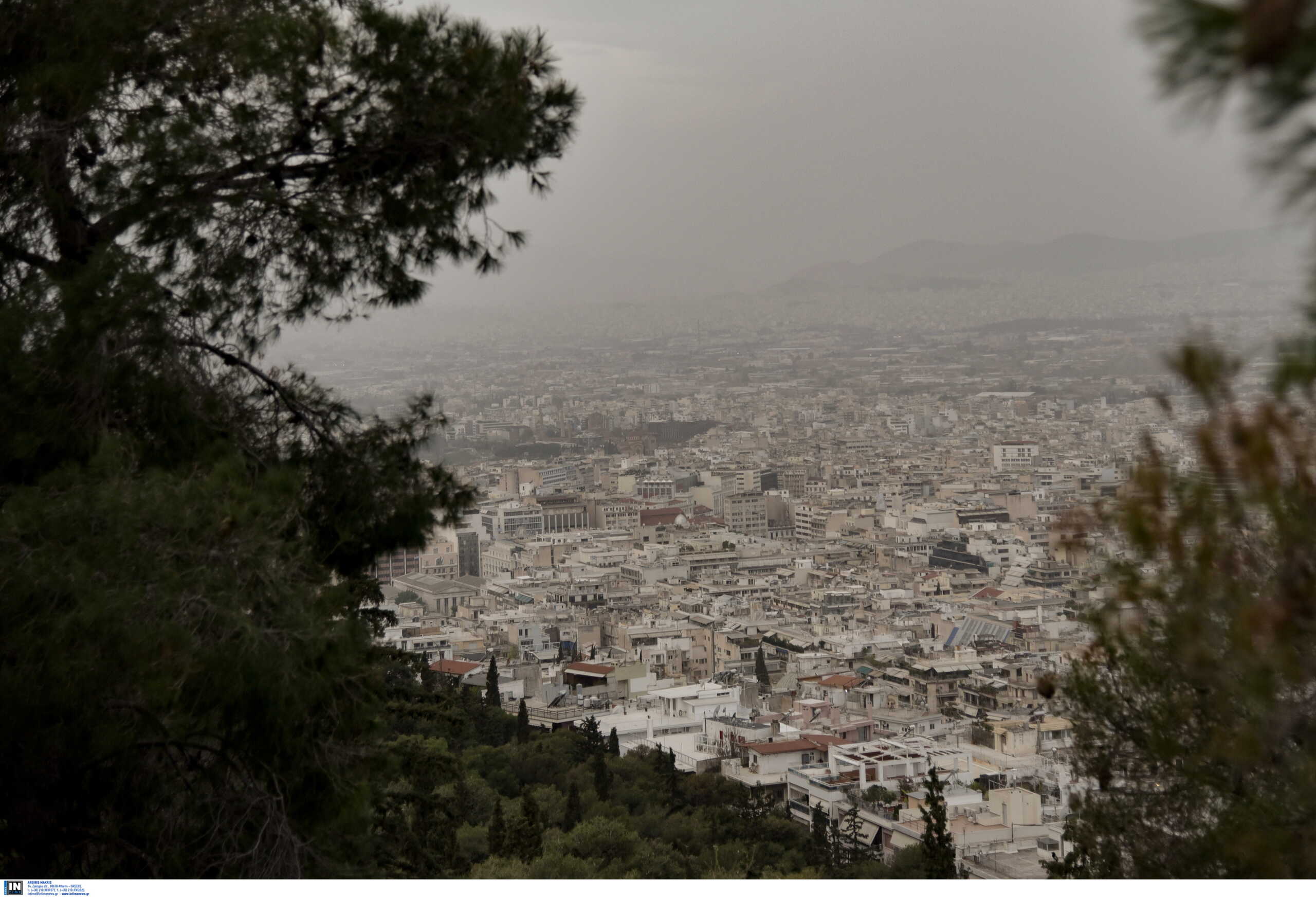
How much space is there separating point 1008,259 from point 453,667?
4.44 metres

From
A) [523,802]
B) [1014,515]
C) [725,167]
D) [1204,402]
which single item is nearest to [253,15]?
[1204,402]

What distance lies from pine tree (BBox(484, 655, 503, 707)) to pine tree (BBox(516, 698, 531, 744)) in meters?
0.13

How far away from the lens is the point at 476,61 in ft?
8.27

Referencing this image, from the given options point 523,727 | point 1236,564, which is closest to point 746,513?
point 523,727

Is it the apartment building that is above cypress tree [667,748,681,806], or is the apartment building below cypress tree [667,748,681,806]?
above

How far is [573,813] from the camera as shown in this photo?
19.1 ft

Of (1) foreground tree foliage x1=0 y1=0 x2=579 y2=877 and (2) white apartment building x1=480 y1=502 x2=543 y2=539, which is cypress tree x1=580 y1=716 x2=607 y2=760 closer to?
(2) white apartment building x1=480 y1=502 x2=543 y2=539

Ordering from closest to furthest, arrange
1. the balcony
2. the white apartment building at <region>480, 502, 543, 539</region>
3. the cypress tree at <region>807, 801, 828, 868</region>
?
the cypress tree at <region>807, 801, 828, 868</region>
the balcony
the white apartment building at <region>480, 502, 543, 539</region>

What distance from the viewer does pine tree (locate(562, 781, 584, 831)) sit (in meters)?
5.81

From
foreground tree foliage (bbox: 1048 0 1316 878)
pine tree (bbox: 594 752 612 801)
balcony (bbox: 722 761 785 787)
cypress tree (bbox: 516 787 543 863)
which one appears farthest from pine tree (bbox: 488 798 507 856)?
foreground tree foliage (bbox: 1048 0 1316 878)

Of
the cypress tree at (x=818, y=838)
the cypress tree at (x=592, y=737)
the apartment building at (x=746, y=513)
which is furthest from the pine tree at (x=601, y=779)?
the apartment building at (x=746, y=513)

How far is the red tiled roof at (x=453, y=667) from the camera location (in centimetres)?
687

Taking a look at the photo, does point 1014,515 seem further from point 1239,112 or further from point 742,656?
point 1239,112

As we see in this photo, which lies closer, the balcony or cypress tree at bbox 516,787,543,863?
cypress tree at bbox 516,787,543,863
